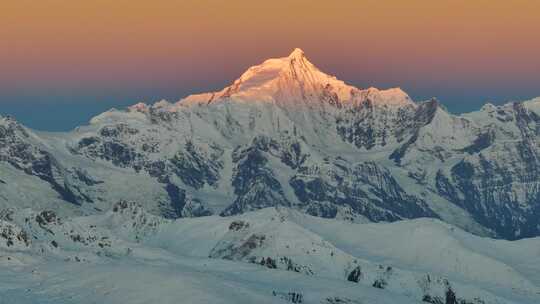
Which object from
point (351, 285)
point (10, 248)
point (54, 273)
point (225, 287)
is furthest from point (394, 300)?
point (10, 248)

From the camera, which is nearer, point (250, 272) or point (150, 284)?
point (150, 284)

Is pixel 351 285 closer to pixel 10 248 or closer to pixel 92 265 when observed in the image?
pixel 92 265

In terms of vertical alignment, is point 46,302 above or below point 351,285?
below

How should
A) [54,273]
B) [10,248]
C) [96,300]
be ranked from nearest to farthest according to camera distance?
[96,300]
[54,273]
[10,248]

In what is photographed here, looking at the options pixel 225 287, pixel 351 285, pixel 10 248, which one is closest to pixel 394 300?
pixel 351 285

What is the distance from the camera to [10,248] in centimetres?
19362

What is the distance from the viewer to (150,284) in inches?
5561

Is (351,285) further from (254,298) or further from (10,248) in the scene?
(10,248)

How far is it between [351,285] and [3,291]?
151 feet

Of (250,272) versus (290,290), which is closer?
(290,290)

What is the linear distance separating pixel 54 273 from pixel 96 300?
77.2ft

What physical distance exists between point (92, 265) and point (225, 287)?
81.6 feet

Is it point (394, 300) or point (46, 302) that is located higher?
point (394, 300)

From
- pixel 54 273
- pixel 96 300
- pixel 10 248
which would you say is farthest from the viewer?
pixel 10 248
